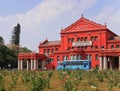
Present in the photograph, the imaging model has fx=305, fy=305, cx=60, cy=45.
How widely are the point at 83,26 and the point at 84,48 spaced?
17.3ft

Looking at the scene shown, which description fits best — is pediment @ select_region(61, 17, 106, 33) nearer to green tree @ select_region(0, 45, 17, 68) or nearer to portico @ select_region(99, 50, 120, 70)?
portico @ select_region(99, 50, 120, 70)

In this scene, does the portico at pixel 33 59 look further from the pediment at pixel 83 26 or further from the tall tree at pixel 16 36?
the tall tree at pixel 16 36

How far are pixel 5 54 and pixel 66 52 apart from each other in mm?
19603

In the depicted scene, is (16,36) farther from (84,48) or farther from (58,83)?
(58,83)

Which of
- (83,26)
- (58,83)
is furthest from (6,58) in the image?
(58,83)

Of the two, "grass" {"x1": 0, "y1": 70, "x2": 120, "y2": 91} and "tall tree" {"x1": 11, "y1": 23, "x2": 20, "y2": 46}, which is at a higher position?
"tall tree" {"x1": 11, "y1": 23, "x2": 20, "y2": 46}

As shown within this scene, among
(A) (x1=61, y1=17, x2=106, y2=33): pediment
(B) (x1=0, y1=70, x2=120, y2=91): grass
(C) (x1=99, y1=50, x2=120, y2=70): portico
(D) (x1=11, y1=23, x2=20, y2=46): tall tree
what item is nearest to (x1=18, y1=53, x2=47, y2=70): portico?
(A) (x1=61, y1=17, x2=106, y2=33): pediment

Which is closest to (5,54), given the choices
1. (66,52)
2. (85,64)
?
(66,52)

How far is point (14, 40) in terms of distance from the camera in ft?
372

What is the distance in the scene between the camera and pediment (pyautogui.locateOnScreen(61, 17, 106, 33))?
2795 inches

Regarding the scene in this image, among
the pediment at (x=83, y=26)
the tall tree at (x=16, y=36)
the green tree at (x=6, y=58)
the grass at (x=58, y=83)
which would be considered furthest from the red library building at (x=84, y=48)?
the grass at (x=58, y=83)

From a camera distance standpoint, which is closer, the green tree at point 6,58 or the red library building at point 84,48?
the red library building at point 84,48

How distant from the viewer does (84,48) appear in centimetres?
7256

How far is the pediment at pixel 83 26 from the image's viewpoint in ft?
233
